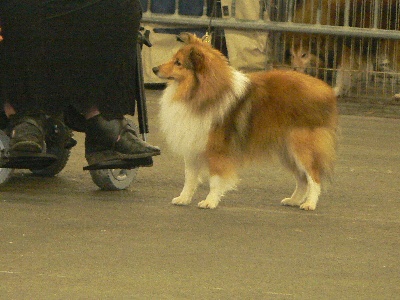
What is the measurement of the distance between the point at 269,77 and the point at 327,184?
0.73 m

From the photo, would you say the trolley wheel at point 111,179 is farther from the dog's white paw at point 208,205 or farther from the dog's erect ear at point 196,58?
the dog's erect ear at point 196,58

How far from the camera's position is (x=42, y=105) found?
645cm

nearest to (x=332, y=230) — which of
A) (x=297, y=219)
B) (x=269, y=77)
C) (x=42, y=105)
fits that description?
(x=297, y=219)

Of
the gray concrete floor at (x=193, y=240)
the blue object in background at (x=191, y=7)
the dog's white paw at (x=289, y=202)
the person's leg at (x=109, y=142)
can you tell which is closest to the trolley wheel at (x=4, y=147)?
the gray concrete floor at (x=193, y=240)

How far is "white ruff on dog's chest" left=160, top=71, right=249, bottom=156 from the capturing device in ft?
22.1

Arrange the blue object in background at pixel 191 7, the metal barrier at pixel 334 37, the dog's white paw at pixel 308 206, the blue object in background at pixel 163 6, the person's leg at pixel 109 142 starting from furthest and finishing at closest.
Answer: the blue object in background at pixel 163 6, the blue object in background at pixel 191 7, the metal barrier at pixel 334 37, the dog's white paw at pixel 308 206, the person's leg at pixel 109 142

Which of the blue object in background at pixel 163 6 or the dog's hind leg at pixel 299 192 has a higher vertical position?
the blue object in background at pixel 163 6

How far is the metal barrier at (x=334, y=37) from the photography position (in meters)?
11.8

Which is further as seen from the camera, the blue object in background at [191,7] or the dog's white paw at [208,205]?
the blue object in background at [191,7]

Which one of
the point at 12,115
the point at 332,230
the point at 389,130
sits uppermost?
the point at 12,115

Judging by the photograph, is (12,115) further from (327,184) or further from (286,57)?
(286,57)

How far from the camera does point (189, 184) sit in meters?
6.71

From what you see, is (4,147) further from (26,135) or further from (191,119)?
(191,119)

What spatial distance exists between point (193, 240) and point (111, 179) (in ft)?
4.75
